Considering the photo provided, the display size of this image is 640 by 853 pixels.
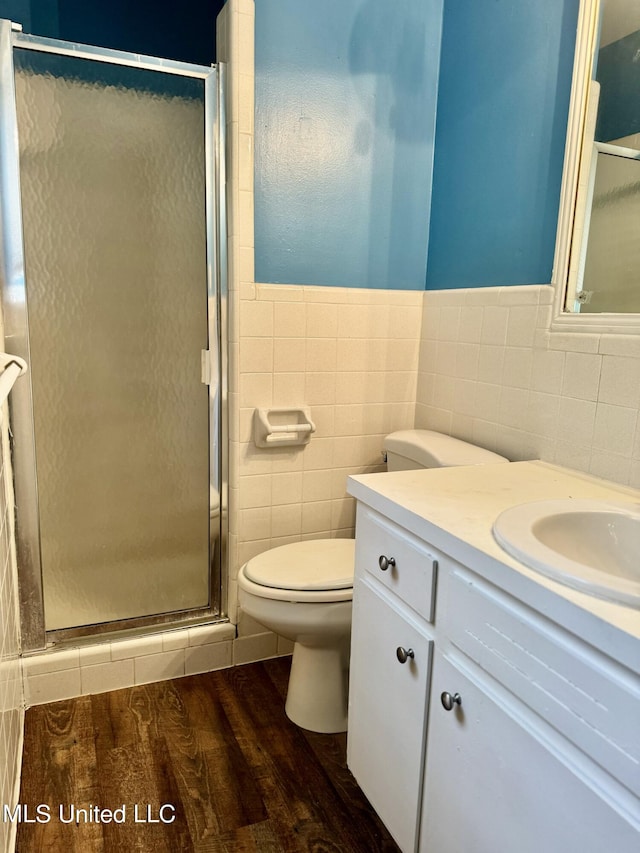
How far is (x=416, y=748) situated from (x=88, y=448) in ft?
4.25

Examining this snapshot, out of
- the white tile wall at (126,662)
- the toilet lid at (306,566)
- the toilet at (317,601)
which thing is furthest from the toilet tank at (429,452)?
the white tile wall at (126,662)

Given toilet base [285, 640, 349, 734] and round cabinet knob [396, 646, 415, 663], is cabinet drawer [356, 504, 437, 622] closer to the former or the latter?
round cabinet knob [396, 646, 415, 663]

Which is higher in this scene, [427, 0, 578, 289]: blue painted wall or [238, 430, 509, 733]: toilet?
[427, 0, 578, 289]: blue painted wall

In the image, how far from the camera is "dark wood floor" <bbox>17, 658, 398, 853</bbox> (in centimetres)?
138

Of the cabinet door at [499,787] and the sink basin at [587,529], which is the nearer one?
the cabinet door at [499,787]

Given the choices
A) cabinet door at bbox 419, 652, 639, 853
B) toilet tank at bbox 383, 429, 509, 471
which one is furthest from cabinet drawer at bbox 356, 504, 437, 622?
toilet tank at bbox 383, 429, 509, 471

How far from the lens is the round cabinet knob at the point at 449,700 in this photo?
3.36ft

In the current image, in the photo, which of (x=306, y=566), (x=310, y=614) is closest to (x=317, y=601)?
(x=310, y=614)

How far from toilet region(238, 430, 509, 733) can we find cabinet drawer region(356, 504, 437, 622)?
30cm

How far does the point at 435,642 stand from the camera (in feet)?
3.60

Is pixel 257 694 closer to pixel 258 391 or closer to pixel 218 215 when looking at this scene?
pixel 258 391

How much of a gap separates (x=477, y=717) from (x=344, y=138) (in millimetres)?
1694

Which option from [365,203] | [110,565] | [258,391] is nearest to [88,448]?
[110,565]

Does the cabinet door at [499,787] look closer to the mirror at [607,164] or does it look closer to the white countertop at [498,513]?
the white countertop at [498,513]
